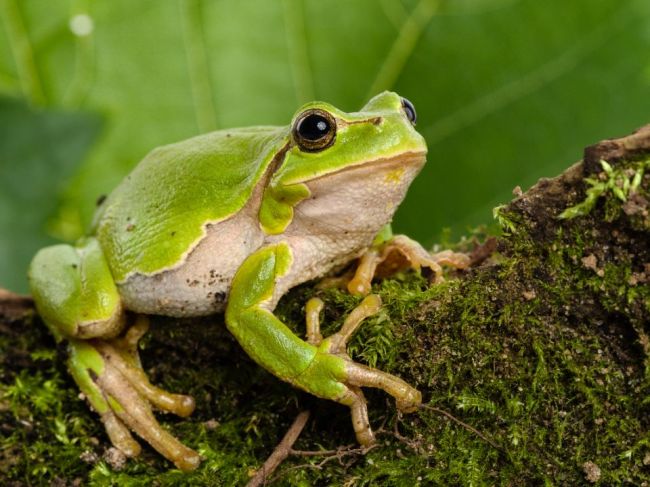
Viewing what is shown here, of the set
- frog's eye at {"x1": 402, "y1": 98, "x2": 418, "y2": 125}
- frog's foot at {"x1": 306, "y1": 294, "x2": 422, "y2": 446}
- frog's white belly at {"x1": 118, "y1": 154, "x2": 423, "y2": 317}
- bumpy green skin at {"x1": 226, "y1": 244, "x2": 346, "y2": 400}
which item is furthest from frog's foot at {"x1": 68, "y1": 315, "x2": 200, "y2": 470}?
frog's eye at {"x1": 402, "y1": 98, "x2": 418, "y2": 125}

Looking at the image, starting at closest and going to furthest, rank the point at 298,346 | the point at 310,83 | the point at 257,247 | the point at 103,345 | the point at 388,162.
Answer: the point at 298,346 → the point at 388,162 → the point at 257,247 → the point at 103,345 → the point at 310,83

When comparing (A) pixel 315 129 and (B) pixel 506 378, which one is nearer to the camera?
(B) pixel 506 378

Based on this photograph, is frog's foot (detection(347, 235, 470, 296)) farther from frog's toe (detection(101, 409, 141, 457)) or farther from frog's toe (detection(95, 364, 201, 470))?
frog's toe (detection(101, 409, 141, 457))

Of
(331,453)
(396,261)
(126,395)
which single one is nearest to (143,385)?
(126,395)

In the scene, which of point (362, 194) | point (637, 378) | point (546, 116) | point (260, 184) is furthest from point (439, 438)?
point (546, 116)

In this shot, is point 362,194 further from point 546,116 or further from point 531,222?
point 546,116

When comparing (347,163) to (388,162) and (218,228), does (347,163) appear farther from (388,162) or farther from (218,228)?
(218,228)

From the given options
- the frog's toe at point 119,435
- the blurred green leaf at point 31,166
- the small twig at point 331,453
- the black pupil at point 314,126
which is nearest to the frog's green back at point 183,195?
the black pupil at point 314,126
